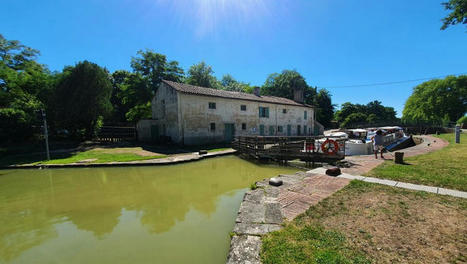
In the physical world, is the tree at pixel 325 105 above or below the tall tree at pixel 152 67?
below

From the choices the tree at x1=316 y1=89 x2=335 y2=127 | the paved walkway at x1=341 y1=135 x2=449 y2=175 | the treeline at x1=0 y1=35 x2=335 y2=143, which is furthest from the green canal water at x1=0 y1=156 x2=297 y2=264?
the tree at x1=316 y1=89 x2=335 y2=127

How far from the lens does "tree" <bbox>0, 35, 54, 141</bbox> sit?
13266 mm

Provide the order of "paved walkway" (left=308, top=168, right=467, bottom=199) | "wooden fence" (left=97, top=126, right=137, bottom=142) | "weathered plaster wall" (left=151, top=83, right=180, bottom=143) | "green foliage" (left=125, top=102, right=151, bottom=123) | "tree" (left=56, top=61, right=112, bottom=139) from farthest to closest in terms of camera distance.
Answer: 1. "green foliage" (left=125, top=102, right=151, bottom=123)
2. "wooden fence" (left=97, top=126, right=137, bottom=142)
3. "tree" (left=56, top=61, right=112, bottom=139)
4. "weathered plaster wall" (left=151, top=83, right=180, bottom=143)
5. "paved walkway" (left=308, top=168, right=467, bottom=199)

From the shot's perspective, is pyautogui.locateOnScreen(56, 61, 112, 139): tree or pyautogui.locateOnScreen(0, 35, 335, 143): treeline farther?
pyautogui.locateOnScreen(56, 61, 112, 139): tree

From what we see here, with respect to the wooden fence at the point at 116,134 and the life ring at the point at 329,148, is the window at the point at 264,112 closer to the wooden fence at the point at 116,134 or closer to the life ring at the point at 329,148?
the life ring at the point at 329,148

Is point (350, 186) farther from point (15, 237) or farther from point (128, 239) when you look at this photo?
point (15, 237)

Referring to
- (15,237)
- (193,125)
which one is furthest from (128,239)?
(193,125)

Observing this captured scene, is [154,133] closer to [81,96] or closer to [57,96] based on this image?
[81,96]

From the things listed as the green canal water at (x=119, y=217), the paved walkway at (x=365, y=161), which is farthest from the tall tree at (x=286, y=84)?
the green canal water at (x=119, y=217)

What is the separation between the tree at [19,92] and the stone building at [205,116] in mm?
7832

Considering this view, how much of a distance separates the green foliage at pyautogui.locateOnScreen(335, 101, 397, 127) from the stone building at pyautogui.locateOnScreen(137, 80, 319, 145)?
87.4ft

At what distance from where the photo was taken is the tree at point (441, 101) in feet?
106

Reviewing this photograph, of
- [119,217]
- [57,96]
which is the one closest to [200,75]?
[57,96]

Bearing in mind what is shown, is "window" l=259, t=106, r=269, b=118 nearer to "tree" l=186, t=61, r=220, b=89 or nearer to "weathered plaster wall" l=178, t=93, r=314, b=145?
"weathered plaster wall" l=178, t=93, r=314, b=145
